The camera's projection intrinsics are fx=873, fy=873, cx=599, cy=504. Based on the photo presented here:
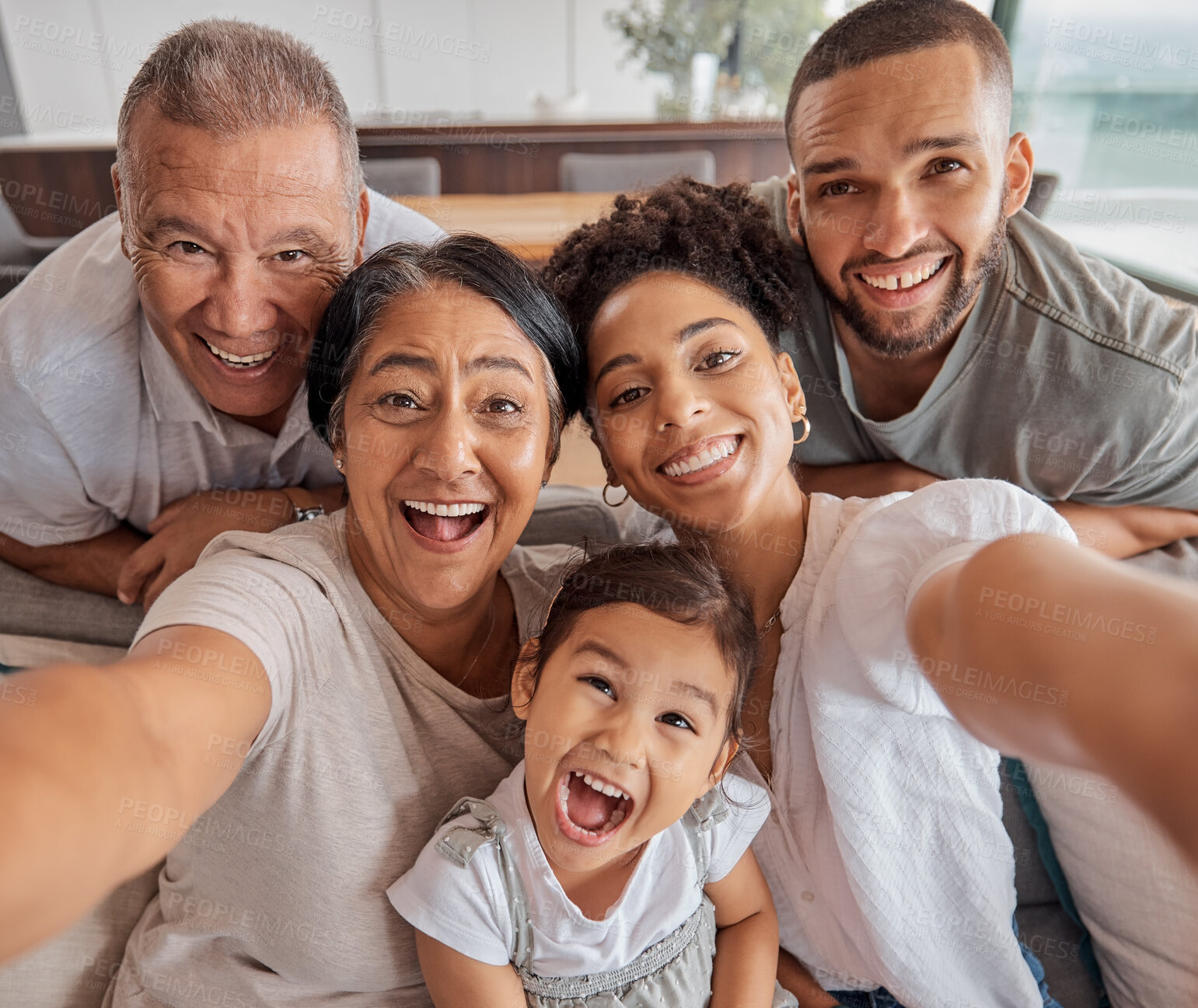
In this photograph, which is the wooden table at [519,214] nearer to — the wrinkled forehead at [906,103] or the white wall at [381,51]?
the wrinkled forehead at [906,103]

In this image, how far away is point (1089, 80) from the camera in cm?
Result: 452

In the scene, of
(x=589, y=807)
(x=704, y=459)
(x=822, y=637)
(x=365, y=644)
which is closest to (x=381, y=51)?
(x=704, y=459)

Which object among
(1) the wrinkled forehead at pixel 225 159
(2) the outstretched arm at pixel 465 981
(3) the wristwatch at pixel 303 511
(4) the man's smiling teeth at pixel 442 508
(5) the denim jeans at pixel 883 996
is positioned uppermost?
(1) the wrinkled forehead at pixel 225 159

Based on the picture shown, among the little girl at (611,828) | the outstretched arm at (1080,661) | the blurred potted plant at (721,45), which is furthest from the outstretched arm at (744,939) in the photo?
the blurred potted plant at (721,45)

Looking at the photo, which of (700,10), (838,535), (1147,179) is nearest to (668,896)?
(838,535)

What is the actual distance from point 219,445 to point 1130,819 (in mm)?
1647

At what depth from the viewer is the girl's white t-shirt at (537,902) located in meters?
1.05

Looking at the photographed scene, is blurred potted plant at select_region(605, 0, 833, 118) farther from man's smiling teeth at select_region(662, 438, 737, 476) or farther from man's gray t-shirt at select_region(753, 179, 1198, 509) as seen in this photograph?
man's smiling teeth at select_region(662, 438, 737, 476)

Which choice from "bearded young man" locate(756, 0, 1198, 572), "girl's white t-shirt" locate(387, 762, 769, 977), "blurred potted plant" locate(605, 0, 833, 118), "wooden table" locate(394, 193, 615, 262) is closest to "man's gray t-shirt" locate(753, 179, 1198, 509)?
"bearded young man" locate(756, 0, 1198, 572)

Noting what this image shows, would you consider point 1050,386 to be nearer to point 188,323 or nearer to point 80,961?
point 188,323

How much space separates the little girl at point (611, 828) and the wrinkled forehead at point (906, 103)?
2.74 ft

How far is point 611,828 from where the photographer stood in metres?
1.07

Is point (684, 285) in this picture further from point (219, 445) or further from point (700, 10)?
point (700, 10)

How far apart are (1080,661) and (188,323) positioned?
4.28 feet
